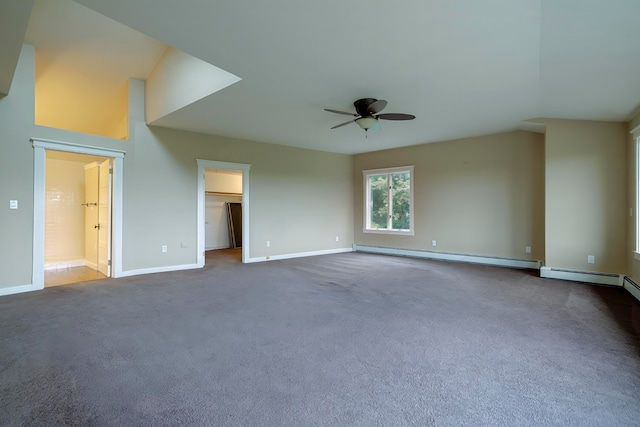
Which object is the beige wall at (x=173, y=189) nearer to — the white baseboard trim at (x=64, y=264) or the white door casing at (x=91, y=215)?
the white door casing at (x=91, y=215)

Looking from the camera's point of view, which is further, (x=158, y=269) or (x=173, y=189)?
(x=173, y=189)

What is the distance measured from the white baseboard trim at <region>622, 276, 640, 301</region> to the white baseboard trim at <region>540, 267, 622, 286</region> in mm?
122

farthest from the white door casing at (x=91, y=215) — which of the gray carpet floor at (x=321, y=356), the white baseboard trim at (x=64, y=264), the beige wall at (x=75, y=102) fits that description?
the gray carpet floor at (x=321, y=356)

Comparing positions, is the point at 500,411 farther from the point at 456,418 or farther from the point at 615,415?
the point at 615,415

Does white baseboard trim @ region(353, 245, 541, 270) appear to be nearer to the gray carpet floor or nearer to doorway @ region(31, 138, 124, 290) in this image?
the gray carpet floor

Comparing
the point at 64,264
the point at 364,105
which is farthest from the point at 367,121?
the point at 64,264

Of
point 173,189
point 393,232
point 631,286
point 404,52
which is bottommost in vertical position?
point 631,286

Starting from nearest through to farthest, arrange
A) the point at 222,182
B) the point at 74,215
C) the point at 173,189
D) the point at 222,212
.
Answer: the point at 173,189 → the point at 74,215 → the point at 222,182 → the point at 222,212

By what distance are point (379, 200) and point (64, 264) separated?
7234 millimetres

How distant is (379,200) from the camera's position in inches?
324

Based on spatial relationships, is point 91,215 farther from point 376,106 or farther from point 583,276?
point 583,276

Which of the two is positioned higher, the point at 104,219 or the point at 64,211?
the point at 64,211

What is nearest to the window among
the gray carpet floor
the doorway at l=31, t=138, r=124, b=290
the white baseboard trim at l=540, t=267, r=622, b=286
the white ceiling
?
the white ceiling

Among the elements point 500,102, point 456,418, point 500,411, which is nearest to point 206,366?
point 456,418
